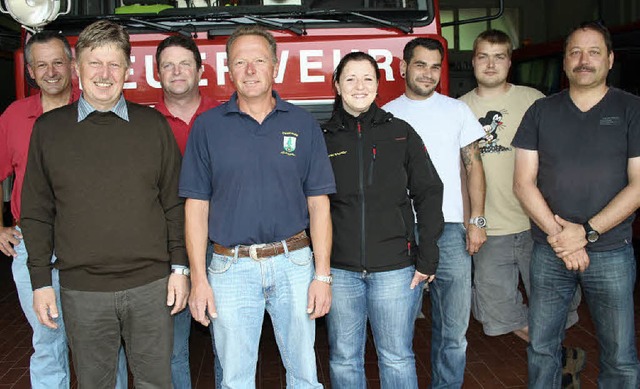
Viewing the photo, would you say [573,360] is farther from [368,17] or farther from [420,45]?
[368,17]

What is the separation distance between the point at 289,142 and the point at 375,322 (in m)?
0.83

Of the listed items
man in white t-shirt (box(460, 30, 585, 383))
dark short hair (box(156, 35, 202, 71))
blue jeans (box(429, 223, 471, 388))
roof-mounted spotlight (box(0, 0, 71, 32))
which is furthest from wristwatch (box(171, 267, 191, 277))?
man in white t-shirt (box(460, 30, 585, 383))

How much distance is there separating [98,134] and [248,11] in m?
1.46

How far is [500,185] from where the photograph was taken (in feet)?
12.0

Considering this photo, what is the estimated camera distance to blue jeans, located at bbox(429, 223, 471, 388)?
3.23m

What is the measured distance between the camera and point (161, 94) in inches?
145

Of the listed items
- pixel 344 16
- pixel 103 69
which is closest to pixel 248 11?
pixel 344 16

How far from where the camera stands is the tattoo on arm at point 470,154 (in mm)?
3346

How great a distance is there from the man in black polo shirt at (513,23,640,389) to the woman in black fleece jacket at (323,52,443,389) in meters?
0.54

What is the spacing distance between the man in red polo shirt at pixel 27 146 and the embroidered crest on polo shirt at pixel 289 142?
3.90ft

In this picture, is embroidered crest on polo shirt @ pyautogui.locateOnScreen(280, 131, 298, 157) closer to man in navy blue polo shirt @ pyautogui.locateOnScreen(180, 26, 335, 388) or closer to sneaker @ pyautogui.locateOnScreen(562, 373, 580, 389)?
man in navy blue polo shirt @ pyautogui.locateOnScreen(180, 26, 335, 388)

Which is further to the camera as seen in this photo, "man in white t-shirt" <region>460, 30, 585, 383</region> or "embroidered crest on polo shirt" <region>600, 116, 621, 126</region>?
"man in white t-shirt" <region>460, 30, 585, 383</region>

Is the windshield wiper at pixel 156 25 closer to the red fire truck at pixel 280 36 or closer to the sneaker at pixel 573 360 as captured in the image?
the red fire truck at pixel 280 36

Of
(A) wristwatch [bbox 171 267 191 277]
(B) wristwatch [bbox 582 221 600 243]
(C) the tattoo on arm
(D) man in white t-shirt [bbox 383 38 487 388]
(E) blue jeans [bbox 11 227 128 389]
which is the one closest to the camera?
(A) wristwatch [bbox 171 267 191 277]
